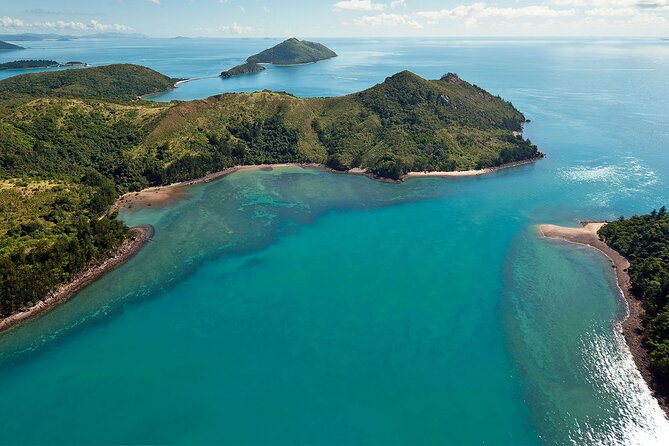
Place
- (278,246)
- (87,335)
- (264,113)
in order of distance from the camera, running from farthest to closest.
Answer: (264,113)
(278,246)
(87,335)

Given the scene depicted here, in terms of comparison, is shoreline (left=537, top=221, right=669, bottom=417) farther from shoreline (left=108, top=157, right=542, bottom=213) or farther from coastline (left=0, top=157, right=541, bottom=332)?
coastline (left=0, top=157, right=541, bottom=332)

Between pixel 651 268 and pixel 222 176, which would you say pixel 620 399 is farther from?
pixel 222 176

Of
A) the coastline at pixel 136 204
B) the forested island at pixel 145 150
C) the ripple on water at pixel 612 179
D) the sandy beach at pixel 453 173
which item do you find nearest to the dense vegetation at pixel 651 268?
the ripple on water at pixel 612 179

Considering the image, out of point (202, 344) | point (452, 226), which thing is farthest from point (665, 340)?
point (202, 344)

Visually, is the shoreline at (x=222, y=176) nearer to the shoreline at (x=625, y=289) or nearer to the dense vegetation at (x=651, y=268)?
the shoreline at (x=625, y=289)

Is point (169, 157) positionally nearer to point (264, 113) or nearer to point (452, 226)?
point (264, 113)

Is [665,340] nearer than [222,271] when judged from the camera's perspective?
Yes

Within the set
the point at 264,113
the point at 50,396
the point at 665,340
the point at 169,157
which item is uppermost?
the point at 264,113

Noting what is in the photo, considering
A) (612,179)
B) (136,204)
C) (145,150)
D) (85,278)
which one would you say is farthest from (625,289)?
(145,150)
